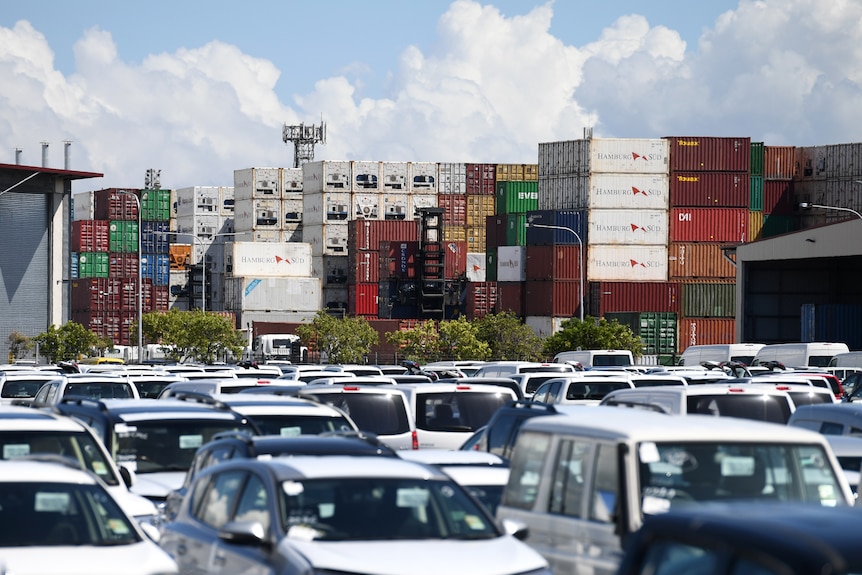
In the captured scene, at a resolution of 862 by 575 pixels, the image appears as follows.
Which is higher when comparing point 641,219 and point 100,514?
point 641,219

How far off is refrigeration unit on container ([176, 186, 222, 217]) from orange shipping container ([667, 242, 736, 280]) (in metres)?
62.1

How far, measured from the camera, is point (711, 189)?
89.8m

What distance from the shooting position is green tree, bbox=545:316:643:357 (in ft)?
237

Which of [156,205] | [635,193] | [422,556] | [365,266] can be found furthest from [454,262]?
[422,556]

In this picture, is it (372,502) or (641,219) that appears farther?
(641,219)

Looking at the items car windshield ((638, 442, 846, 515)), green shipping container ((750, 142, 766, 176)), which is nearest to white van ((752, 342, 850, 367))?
car windshield ((638, 442, 846, 515))

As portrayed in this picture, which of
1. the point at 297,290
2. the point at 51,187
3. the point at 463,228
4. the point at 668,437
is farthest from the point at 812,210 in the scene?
the point at 668,437

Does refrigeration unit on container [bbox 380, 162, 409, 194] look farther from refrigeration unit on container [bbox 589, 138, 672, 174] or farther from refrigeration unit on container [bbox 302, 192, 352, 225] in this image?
refrigeration unit on container [bbox 589, 138, 672, 174]

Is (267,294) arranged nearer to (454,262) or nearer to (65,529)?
(454,262)

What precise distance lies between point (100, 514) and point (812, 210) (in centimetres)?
9369

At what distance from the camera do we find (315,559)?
24.0 feet

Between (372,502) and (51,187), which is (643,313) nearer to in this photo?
(51,187)

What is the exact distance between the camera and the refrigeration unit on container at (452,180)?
120m

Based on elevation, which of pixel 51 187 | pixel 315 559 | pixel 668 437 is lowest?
pixel 315 559
